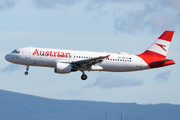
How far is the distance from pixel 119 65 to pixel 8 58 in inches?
799

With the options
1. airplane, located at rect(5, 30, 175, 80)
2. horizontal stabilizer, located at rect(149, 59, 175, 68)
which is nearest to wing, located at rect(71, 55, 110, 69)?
airplane, located at rect(5, 30, 175, 80)

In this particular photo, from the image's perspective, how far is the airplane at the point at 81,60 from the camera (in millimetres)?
67125

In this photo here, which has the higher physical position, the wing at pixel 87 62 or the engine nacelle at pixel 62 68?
the wing at pixel 87 62

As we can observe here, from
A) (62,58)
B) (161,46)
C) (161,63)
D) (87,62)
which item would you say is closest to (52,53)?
(62,58)

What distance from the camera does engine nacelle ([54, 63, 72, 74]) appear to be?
218ft

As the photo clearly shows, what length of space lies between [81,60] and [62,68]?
3.61m

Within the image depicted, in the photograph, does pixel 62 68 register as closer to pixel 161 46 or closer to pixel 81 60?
pixel 81 60

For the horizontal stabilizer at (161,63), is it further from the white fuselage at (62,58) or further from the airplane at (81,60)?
the white fuselage at (62,58)

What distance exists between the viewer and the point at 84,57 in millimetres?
68750

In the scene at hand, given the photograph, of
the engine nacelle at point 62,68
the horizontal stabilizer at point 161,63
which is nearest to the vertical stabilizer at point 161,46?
the horizontal stabilizer at point 161,63

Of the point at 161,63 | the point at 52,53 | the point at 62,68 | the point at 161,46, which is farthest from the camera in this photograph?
the point at 161,46

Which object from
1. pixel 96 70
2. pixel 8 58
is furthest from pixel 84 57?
pixel 8 58

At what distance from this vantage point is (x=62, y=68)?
6656 cm

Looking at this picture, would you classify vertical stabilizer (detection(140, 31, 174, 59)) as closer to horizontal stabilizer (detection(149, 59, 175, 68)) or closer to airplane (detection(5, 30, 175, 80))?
airplane (detection(5, 30, 175, 80))
